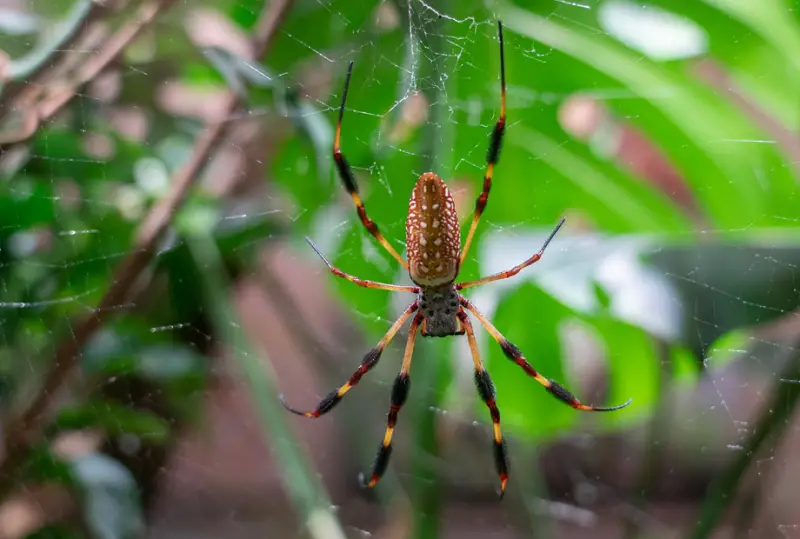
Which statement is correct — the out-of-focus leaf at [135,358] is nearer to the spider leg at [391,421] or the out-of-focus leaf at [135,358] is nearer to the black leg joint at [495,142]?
the spider leg at [391,421]

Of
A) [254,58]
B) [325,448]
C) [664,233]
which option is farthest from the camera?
[325,448]

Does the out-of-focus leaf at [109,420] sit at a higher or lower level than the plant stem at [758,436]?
lower

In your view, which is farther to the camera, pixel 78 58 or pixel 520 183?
pixel 520 183

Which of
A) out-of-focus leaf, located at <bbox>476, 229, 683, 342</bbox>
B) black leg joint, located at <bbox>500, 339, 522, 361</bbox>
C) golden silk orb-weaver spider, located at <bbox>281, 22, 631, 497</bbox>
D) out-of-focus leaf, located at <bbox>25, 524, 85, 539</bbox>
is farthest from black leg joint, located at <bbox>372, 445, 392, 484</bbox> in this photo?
out-of-focus leaf, located at <bbox>25, 524, 85, 539</bbox>

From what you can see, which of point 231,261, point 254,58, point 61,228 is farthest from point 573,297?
point 61,228

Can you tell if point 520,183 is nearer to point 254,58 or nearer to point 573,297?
point 573,297

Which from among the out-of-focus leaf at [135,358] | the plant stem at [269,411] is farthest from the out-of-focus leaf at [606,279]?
the out-of-focus leaf at [135,358]

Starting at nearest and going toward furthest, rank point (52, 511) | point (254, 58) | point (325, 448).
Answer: point (254, 58)
point (52, 511)
point (325, 448)
